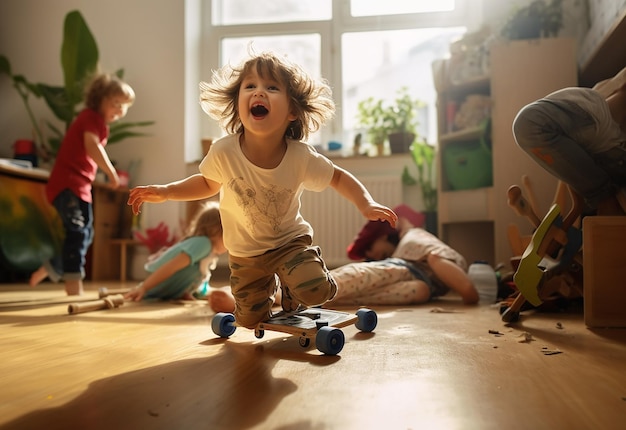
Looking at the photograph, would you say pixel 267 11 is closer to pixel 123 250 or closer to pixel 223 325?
pixel 123 250

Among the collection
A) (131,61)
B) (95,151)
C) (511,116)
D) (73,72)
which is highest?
(131,61)

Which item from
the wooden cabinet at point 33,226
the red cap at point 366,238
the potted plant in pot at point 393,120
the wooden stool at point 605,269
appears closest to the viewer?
the wooden stool at point 605,269

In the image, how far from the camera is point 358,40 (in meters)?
4.08

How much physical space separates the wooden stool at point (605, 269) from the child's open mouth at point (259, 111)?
839mm

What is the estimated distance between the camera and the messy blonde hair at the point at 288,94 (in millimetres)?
1224

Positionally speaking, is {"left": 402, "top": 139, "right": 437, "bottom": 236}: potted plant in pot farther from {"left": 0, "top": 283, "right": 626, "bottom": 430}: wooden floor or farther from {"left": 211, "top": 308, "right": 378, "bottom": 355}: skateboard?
{"left": 211, "top": 308, "right": 378, "bottom": 355}: skateboard

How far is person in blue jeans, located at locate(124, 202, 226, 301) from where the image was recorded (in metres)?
2.14

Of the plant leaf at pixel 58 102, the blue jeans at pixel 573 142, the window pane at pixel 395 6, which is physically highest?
the window pane at pixel 395 6

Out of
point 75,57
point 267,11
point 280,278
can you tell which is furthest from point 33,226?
point 280,278

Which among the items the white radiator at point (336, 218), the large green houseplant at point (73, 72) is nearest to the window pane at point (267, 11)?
the large green houseplant at point (73, 72)

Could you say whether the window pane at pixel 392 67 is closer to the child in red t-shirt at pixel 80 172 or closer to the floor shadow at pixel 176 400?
the child in red t-shirt at pixel 80 172

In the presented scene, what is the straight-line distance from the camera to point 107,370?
908 mm

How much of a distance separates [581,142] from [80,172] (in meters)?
2.11

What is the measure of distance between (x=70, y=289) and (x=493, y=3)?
3111 millimetres
